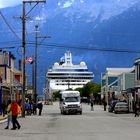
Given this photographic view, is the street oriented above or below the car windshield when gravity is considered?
below

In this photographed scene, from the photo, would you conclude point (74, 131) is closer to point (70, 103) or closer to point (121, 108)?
point (70, 103)

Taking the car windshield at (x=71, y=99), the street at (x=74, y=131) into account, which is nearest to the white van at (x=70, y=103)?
the car windshield at (x=71, y=99)

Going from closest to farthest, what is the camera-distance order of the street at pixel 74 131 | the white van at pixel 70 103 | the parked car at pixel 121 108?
the street at pixel 74 131
the white van at pixel 70 103
the parked car at pixel 121 108

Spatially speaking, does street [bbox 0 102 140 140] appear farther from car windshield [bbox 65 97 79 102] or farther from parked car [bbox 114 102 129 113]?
parked car [bbox 114 102 129 113]

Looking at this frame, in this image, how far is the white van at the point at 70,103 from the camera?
67875 mm

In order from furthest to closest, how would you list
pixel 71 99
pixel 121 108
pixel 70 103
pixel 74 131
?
pixel 121 108 < pixel 71 99 < pixel 70 103 < pixel 74 131

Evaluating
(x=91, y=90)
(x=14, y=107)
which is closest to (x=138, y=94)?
(x=14, y=107)

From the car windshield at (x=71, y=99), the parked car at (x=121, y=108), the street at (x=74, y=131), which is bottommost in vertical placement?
the street at (x=74, y=131)

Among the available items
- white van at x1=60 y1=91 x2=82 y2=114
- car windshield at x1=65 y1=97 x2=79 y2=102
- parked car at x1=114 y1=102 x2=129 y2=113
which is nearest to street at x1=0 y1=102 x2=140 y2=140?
white van at x1=60 y1=91 x2=82 y2=114

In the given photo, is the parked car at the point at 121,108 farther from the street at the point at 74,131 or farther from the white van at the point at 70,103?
the street at the point at 74,131

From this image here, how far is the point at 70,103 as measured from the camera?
67.9 metres

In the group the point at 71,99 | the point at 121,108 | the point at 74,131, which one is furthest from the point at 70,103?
the point at 74,131

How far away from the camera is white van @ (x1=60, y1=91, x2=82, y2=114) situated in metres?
67.9

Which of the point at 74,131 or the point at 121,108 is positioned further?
the point at 121,108
